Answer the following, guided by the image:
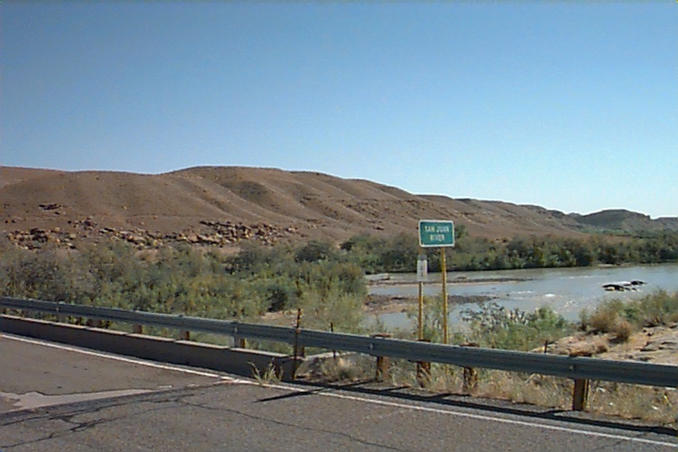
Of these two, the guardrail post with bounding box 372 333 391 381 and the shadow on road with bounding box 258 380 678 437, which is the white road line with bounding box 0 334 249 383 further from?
the guardrail post with bounding box 372 333 391 381

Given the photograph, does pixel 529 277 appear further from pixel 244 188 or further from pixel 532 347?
→ pixel 244 188

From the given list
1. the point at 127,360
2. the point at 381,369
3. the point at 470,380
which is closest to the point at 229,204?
the point at 127,360

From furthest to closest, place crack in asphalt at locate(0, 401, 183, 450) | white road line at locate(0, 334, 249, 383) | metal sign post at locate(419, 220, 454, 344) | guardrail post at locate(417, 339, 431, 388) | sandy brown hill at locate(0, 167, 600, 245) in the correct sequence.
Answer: sandy brown hill at locate(0, 167, 600, 245), metal sign post at locate(419, 220, 454, 344), white road line at locate(0, 334, 249, 383), guardrail post at locate(417, 339, 431, 388), crack in asphalt at locate(0, 401, 183, 450)

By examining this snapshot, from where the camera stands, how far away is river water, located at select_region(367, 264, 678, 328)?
33.2 meters

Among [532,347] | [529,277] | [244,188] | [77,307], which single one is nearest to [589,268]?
[529,277]

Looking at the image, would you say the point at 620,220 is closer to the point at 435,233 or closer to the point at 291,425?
the point at 435,233

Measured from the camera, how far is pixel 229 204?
322 ft

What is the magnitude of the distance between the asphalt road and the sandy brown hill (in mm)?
64354

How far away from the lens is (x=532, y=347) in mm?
19719

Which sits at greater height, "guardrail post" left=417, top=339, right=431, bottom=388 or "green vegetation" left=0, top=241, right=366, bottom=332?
"green vegetation" left=0, top=241, right=366, bottom=332

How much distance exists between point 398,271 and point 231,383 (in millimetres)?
45836

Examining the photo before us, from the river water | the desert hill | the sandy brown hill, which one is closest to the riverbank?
the river water

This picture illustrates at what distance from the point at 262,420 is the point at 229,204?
8933 cm

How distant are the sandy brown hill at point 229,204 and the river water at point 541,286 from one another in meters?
34.6
